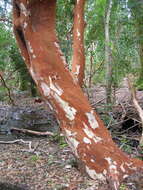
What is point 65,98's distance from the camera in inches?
157

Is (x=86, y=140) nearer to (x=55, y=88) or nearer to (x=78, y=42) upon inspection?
(x=55, y=88)

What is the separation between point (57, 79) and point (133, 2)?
4.66m

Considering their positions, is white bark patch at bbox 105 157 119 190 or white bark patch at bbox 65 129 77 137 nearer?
white bark patch at bbox 105 157 119 190

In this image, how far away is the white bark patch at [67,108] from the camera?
13.0ft

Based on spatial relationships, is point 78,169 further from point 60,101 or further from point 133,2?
point 133,2

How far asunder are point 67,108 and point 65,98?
5.5 inches

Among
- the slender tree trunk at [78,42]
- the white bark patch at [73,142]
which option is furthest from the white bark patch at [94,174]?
the slender tree trunk at [78,42]

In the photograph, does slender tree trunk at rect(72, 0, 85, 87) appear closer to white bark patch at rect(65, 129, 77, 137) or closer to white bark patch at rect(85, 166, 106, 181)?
white bark patch at rect(65, 129, 77, 137)

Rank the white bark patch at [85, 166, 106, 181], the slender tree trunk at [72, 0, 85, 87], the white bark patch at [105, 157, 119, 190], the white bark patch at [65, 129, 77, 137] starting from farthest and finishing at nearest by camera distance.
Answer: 1. the slender tree trunk at [72, 0, 85, 87]
2. the white bark patch at [65, 129, 77, 137]
3. the white bark patch at [85, 166, 106, 181]
4. the white bark patch at [105, 157, 119, 190]

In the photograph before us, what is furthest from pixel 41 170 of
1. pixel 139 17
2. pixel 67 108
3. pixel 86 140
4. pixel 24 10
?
pixel 139 17

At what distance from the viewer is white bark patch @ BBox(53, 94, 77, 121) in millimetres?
3968

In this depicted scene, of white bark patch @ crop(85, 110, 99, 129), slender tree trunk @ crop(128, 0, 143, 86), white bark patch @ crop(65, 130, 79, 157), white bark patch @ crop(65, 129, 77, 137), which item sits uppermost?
slender tree trunk @ crop(128, 0, 143, 86)

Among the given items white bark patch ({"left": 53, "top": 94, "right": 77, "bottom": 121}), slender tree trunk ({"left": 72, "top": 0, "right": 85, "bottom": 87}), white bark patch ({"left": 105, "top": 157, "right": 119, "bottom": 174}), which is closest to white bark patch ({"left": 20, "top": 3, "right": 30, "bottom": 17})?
white bark patch ({"left": 53, "top": 94, "right": 77, "bottom": 121})

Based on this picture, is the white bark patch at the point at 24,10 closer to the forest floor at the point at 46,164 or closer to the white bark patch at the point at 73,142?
the white bark patch at the point at 73,142
